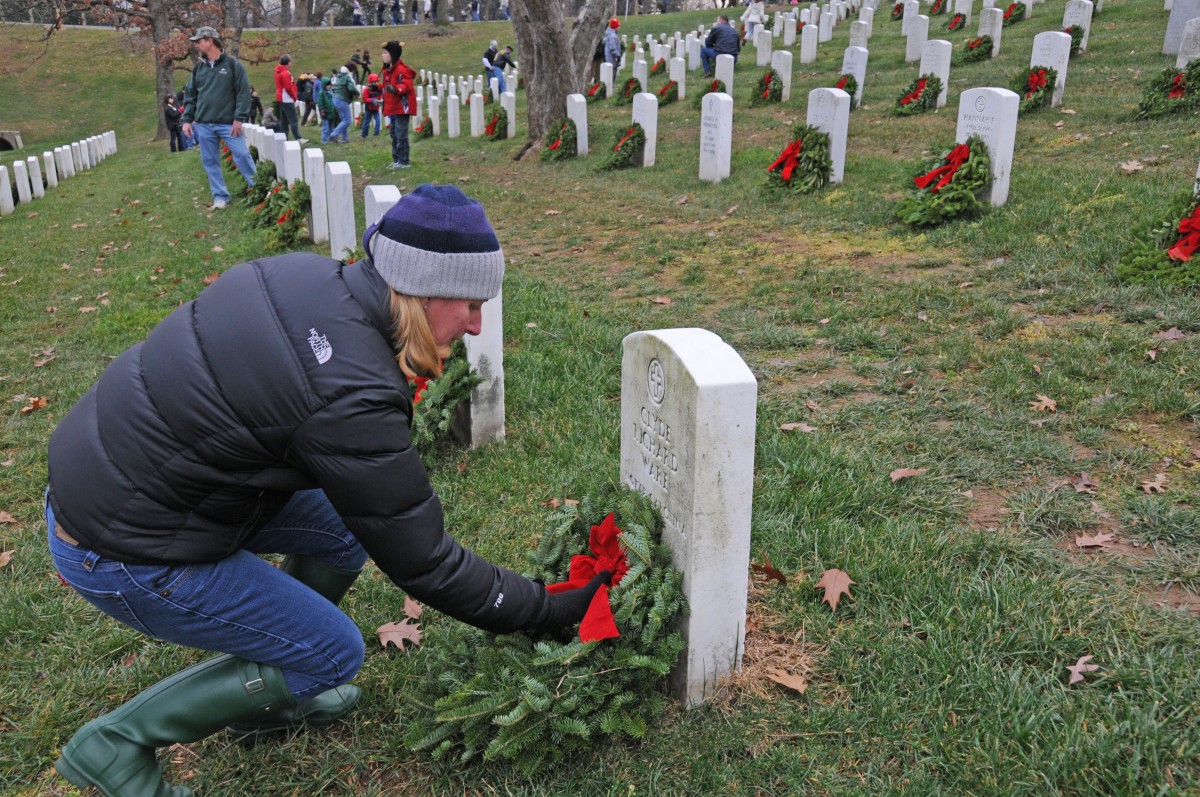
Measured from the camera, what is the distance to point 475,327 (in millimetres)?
2270

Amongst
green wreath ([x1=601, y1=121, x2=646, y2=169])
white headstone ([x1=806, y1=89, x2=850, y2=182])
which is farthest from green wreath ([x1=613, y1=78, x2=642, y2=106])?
white headstone ([x1=806, y1=89, x2=850, y2=182])

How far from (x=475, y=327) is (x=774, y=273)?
17.2ft

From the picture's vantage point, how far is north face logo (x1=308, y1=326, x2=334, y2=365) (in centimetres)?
200

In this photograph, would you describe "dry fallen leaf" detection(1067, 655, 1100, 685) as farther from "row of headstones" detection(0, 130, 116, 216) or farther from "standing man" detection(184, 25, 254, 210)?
"row of headstones" detection(0, 130, 116, 216)

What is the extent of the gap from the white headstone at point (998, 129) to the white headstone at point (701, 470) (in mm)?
6005

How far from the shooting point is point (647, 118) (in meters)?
12.8

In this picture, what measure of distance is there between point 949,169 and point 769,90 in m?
9.15

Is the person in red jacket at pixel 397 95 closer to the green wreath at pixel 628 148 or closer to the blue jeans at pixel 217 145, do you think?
the blue jeans at pixel 217 145

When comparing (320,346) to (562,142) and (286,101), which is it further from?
(286,101)

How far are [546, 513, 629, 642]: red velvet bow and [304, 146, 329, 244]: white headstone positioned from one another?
7.10 metres

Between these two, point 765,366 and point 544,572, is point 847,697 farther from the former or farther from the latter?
point 765,366

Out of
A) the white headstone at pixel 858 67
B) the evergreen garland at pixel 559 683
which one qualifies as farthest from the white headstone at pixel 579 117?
the evergreen garland at pixel 559 683

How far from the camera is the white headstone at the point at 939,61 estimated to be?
43.3ft

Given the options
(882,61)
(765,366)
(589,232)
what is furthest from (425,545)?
(882,61)
